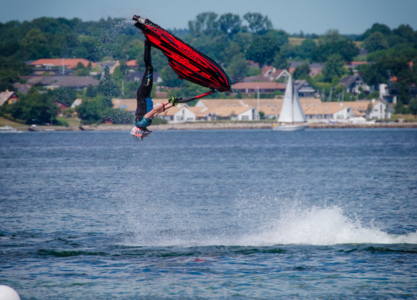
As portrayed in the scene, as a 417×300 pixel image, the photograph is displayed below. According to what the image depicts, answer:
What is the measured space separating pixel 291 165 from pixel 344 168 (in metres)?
5.75

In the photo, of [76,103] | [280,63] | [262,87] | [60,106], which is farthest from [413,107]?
[60,106]

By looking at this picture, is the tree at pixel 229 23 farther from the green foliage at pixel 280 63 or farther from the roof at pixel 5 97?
the roof at pixel 5 97

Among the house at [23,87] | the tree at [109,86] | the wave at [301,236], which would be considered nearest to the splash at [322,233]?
the wave at [301,236]

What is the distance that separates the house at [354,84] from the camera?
569ft

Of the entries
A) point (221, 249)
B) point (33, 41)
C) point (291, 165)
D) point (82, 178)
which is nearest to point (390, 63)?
point (33, 41)

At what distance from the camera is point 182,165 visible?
181ft

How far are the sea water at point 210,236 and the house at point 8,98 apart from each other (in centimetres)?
8914

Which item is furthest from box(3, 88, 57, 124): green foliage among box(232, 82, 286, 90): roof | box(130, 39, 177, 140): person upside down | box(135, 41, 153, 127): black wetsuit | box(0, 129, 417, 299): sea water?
box(135, 41, 153, 127): black wetsuit

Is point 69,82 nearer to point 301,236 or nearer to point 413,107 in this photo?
point 413,107

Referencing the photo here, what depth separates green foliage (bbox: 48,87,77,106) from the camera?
114 metres

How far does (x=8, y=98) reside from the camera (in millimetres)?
129000

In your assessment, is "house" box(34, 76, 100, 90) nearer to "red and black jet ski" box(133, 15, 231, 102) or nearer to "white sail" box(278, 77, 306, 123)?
"white sail" box(278, 77, 306, 123)

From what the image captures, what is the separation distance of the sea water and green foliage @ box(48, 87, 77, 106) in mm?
70148

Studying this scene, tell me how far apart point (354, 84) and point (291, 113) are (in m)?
64.1
